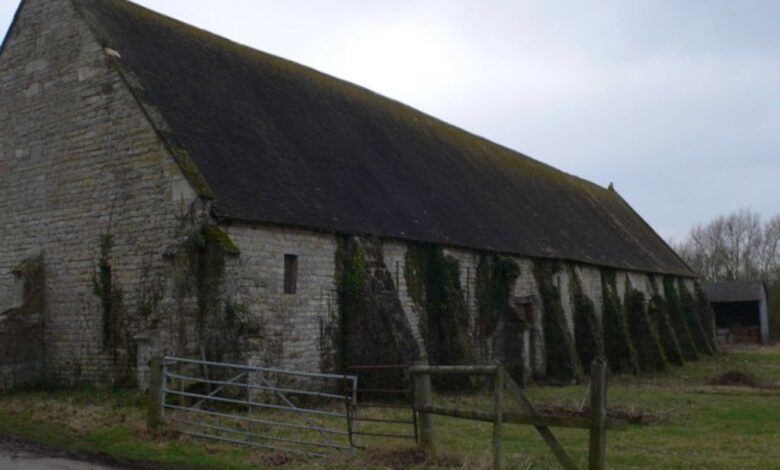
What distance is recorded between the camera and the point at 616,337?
30.5m

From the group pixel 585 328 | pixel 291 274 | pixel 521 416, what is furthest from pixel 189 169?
pixel 585 328

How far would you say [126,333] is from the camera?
56.2 feet

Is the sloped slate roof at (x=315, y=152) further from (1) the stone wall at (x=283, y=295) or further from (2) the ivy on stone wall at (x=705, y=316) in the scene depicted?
(2) the ivy on stone wall at (x=705, y=316)

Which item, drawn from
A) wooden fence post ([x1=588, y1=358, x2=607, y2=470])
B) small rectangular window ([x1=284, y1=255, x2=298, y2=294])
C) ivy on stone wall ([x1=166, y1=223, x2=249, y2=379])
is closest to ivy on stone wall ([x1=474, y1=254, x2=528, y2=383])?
small rectangular window ([x1=284, y1=255, x2=298, y2=294])

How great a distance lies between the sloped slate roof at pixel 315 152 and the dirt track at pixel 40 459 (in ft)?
19.2

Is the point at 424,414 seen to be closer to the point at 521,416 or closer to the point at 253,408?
the point at 521,416

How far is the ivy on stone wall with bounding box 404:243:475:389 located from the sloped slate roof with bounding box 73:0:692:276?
0.55 meters

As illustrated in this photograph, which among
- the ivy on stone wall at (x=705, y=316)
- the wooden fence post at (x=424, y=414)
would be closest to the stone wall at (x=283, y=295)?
the wooden fence post at (x=424, y=414)

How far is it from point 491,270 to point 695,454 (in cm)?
1328

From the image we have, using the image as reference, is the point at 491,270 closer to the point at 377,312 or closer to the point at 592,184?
the point at 377,312

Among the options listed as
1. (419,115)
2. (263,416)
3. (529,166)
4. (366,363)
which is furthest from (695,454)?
(529,166)

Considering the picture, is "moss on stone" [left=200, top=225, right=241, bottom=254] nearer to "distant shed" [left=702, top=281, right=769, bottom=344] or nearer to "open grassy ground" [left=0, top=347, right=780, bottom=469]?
"open grassy ground" [left=0, top=347, right=780, bottom=469]

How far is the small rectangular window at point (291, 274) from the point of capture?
58.6 feet

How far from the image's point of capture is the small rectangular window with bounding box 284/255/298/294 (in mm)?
17859
